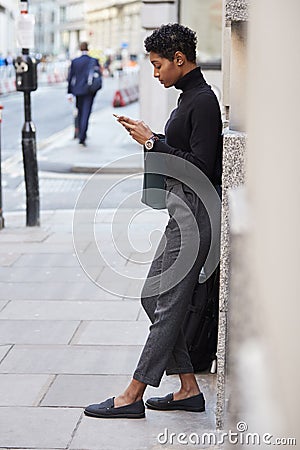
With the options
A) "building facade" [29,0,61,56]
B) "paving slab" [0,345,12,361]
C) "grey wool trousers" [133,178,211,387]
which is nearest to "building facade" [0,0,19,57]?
"building facade" [29,0,61,56]

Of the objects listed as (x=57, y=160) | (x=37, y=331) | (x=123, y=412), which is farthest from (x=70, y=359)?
(x=57, y=160)

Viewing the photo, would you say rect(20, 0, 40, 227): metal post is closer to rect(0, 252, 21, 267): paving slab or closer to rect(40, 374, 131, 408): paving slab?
rect(0, 252, 21, 267): paving slab

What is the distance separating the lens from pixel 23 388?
4.85 meters

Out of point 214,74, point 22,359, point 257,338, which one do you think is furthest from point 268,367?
point 214,74

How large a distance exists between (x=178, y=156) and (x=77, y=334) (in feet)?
7.01

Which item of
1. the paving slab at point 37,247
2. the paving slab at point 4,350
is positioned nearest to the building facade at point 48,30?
the paving slab at point 37,247

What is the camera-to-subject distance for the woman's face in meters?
4.25

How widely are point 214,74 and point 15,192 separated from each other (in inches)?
173

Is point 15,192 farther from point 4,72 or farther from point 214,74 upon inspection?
point 4,72

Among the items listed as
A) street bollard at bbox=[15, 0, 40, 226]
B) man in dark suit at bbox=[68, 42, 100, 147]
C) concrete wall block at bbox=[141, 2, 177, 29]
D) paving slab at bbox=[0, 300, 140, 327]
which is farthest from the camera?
man in dark suit at bbox=[68, 42, 100, 147]

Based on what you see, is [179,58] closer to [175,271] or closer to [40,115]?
[175,271]

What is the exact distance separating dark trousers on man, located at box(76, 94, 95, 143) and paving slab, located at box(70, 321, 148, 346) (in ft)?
41.4

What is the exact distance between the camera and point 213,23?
52.8 ft

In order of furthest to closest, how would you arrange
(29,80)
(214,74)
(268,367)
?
(214,74)
(29,80)
(268,367)
